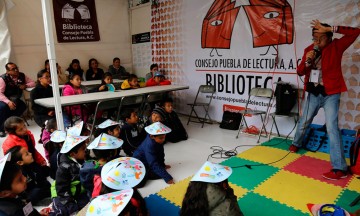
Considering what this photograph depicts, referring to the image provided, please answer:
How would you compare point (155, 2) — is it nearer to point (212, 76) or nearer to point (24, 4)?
point (212, 76)

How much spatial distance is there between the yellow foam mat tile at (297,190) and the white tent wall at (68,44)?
620cm

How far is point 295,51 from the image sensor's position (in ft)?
13.9

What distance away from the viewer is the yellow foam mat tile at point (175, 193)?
2625 millimetres

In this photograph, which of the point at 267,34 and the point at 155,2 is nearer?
the point at 267,34

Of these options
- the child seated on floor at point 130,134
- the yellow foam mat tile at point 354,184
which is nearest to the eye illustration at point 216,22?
the child seated on floor at point 130,134

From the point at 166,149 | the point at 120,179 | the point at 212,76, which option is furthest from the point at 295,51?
the point at 120,179

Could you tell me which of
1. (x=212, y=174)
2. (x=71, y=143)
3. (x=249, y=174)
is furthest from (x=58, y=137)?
(x=249, y=174)

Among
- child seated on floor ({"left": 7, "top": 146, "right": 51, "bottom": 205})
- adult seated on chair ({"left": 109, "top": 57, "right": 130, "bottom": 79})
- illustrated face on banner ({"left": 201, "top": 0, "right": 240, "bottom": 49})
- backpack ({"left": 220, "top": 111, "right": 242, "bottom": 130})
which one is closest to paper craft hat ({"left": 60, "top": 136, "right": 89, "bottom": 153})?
child seated on floor ({"left": 7, "top": 146, "right": 51, "bottom": 205})

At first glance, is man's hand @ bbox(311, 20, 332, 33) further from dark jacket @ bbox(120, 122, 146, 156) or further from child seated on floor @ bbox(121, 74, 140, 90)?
child seated on floor @ bbox(121, 74, 140, 90)

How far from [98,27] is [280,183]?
260 inches

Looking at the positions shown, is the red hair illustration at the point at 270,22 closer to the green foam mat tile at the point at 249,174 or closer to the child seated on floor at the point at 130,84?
the green foam mat tile at the point at 249,174

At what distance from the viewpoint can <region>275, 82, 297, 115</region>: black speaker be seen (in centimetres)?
422

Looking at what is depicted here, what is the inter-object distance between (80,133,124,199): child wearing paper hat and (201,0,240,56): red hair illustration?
3.55m

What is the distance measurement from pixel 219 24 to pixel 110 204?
4700 mm
